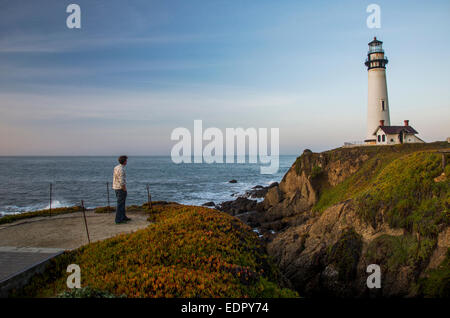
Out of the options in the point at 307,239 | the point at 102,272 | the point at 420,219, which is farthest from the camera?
the point at 307,239

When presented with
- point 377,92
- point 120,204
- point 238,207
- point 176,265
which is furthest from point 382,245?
point 377,92

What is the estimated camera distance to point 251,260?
6.99 m

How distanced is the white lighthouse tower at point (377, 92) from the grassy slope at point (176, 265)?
118 ft

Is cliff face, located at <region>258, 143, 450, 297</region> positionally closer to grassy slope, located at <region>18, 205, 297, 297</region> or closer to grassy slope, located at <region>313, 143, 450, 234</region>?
grassy slope, located at <region>313, 143, 450, 234</region>

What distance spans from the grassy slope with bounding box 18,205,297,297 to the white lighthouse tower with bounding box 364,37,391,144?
118 feet

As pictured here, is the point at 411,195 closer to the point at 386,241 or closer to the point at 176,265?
the point at 386,241

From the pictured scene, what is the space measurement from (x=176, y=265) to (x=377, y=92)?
40.8m

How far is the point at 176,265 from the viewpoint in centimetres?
626

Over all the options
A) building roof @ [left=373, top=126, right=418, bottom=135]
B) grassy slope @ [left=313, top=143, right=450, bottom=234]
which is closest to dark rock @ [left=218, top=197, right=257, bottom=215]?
grassy slope @ [left=313, top=143, right=450, bottom=234]

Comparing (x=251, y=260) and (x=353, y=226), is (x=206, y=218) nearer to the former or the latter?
(x=251, y=260)

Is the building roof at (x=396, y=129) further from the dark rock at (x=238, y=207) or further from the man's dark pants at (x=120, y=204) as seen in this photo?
the man's dark pants at (x=120, y=204)
